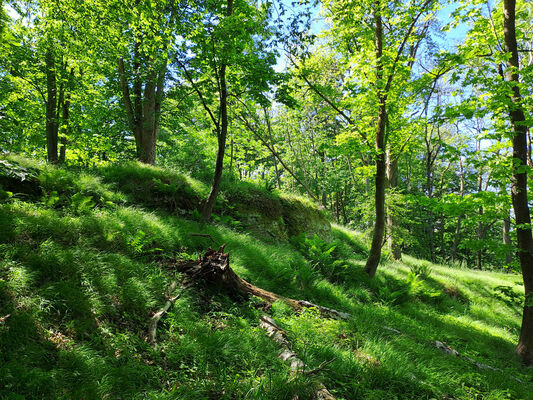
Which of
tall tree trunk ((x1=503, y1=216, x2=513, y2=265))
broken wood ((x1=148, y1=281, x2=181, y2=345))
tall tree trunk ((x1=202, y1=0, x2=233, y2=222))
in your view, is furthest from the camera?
tall tree trunk ((x1=202, y1=0, x2=233, y2=222))

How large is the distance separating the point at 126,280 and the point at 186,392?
5.91ft

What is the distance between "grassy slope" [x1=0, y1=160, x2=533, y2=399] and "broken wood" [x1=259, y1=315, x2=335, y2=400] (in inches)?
4.2

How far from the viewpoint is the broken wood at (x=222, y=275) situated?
412 cm

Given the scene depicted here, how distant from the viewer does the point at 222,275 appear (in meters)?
4.11

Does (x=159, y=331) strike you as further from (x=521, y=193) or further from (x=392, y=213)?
(x=392, y=213)

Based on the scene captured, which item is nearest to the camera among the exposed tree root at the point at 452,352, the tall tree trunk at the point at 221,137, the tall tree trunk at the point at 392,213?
the exposed tree root at the point at 452,352

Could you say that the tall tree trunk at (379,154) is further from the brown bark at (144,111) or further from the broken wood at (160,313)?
the brown bark at (144,111)

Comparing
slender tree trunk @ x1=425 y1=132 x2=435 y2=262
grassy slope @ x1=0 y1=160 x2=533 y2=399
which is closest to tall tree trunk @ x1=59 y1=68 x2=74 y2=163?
grassy slope @ x1=0 y1=160 x2=533 y2=399

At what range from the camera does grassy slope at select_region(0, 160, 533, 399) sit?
2.19m

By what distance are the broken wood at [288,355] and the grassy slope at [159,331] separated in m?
0.11

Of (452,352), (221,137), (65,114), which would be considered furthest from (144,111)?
(452,352)

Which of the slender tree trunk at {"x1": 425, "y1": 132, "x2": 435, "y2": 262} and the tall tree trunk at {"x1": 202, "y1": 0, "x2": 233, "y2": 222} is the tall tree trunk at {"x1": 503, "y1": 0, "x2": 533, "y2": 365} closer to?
the tall tree trunk at {"x1": 202, "y1": 0, "x2": 233, "y2": 222}

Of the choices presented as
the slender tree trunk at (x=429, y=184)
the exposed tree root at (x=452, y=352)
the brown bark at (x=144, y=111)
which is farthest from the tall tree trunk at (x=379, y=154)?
the brown bark at (x=144, y=111)

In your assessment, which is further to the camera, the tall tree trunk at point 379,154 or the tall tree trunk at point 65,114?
the tall tree trunk at point 65,114
